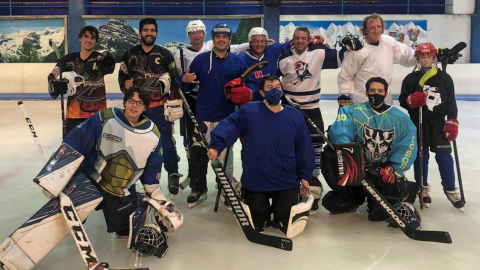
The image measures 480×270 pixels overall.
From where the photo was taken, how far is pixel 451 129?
3.18 meters

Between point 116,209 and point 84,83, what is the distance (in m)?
1.25

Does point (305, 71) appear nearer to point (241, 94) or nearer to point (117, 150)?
point (241, 94)

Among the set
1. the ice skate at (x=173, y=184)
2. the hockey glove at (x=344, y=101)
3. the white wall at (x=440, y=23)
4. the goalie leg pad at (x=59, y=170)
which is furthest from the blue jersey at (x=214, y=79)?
the white wall at (x=440, y=23)

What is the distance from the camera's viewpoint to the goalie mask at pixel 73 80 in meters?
3.34

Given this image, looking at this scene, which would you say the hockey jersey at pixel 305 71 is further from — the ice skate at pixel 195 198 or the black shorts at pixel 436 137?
the ice skate at pixel 195 198

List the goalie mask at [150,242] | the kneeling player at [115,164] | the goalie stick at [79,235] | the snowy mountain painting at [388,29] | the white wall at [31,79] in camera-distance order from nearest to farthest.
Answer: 1. the goalie stick at [79,235]
2. the kneeling player at [115,164]
3. the goalie mask at [150,242]
4. the white wall at [31,79]
5. the snowy mountain painting at [388,29]

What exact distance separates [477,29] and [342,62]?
8338 mm

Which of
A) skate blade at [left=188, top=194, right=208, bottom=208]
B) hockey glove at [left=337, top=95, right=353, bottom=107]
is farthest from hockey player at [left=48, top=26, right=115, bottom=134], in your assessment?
hockey glove at [left=337, top=95, right=353, bottom=107]

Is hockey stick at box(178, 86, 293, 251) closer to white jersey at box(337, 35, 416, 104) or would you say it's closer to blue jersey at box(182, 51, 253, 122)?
blue jersey at box(182, 51, 253, 122)

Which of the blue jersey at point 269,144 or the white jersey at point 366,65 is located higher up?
the white jersey at point 366,65

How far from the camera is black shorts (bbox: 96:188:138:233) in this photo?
2.58 meters

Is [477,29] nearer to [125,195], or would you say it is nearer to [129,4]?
[129,4]

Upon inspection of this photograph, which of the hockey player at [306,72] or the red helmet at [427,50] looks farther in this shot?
the hockey player at [306,72]

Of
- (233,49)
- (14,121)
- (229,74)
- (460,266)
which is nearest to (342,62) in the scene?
(229,74)
